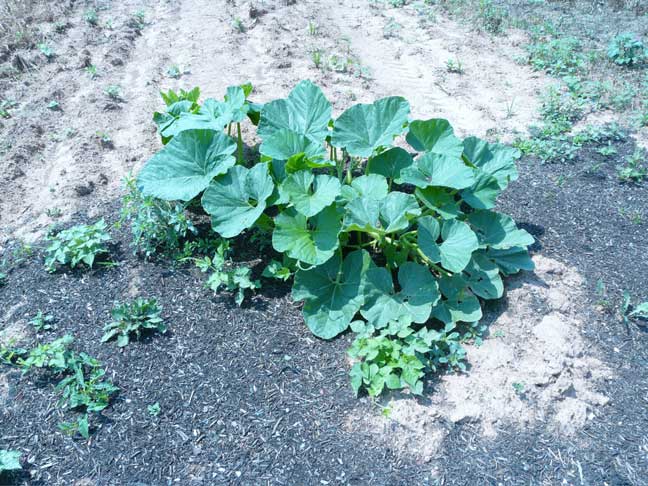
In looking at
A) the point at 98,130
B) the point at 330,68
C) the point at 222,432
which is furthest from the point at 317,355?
the point at 330,68

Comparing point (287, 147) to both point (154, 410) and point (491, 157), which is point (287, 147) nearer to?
point (491, 157)

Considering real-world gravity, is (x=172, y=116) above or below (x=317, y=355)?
above

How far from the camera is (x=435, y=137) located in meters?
3.51

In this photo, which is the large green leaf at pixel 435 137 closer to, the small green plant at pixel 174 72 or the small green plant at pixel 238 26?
the small green plant at pixel 174 72

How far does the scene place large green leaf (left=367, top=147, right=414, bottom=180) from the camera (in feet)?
11.4

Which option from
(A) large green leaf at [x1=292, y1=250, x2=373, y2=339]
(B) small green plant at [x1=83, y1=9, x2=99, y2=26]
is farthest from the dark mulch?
(B) small green plant at [x1=83, y1=9, x2=99, y2=26]

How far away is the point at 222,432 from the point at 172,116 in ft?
8.11

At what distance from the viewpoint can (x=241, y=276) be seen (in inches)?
130

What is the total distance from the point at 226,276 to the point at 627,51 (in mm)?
5452

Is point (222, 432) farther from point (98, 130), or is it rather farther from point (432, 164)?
point (98, 130)

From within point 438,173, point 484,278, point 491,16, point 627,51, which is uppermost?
point 438,173

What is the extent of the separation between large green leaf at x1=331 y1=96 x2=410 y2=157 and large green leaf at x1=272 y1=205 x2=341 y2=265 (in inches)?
23.7

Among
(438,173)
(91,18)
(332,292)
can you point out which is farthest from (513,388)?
(91,18)

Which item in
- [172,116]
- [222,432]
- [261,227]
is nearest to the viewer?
[222,432]
